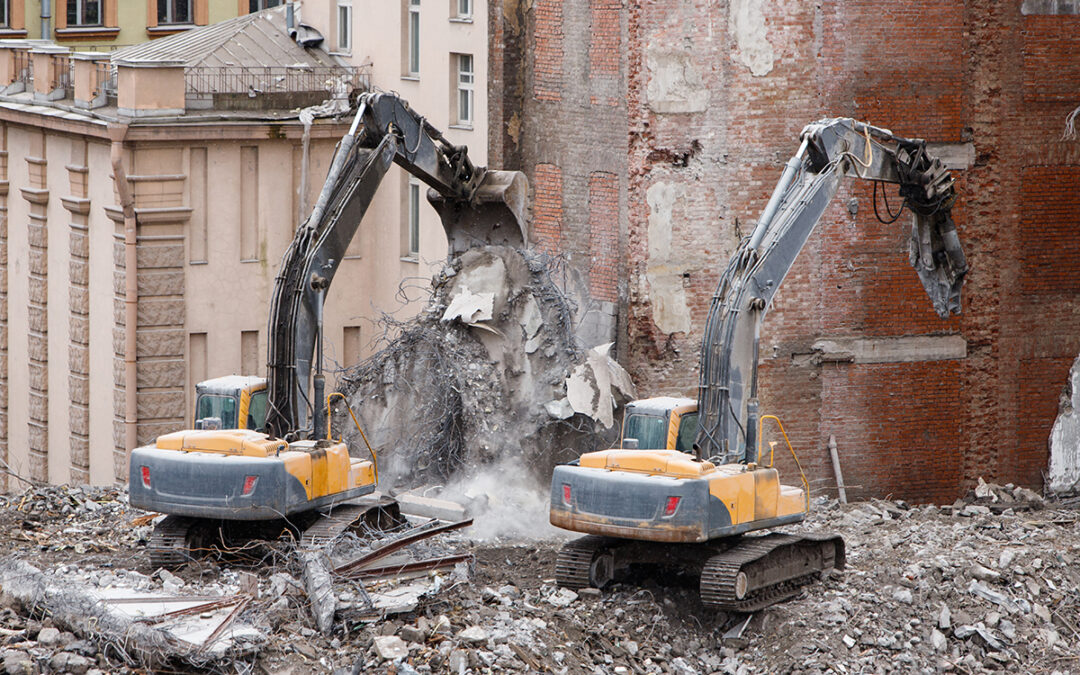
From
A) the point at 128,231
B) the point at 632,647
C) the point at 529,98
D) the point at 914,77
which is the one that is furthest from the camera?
the point at 128,231

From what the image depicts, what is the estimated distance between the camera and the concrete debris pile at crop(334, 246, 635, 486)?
20844 mm

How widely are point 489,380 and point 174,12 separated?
20.3 metres

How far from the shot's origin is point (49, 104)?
28.9 m

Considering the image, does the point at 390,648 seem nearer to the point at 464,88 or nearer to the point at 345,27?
the point at 464,88

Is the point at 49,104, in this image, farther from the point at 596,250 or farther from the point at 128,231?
the point at 596,250

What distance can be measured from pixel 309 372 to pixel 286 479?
130cm

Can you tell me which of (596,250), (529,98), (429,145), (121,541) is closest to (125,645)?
(121,541)

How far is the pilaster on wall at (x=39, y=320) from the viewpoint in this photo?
97.4ft

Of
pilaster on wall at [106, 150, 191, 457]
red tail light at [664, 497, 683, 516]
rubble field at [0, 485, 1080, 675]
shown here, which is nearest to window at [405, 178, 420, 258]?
pilaster on wall at [106, 150, 191, 457]

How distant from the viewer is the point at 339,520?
16.6 metres

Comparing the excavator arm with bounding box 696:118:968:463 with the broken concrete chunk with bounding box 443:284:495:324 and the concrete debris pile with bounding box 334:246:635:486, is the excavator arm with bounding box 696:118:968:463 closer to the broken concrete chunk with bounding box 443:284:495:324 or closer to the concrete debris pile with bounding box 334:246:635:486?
the concrete debris pile with bounding box 334:246:635:486

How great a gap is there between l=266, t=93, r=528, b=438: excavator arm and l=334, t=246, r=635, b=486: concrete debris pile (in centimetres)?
206

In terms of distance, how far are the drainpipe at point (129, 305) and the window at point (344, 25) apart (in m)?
5.29

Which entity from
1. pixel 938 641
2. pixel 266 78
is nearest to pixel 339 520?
pixel 938 641
